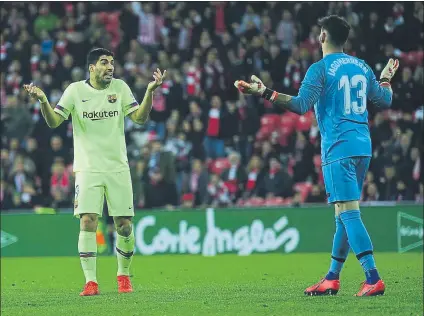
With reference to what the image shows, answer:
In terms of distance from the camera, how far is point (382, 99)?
973 centimetres

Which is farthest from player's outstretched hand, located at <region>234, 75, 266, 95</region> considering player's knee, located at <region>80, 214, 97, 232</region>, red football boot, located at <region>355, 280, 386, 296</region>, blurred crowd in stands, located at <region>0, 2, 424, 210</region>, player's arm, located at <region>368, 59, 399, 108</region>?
blurred crowd in stands, located at <region>0, 2, 424, 210</region>

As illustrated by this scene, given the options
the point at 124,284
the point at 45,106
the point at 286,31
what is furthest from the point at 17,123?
the point at 45,106

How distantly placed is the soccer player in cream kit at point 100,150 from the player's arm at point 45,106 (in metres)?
0.02

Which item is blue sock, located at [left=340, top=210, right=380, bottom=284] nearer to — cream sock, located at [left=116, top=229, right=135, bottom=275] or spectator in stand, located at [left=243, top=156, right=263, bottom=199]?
cream sock, located at [left=116, top=229, right=135, bottom=275]

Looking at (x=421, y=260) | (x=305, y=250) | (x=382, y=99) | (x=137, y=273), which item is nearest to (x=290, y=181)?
(x=305, y=250)

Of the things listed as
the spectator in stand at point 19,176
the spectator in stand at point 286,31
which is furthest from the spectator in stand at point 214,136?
the spectator in stand at point 19,176

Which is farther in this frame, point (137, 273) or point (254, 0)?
point (254, 0)

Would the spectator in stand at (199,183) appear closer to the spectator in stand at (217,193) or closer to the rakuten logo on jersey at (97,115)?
the spectator in stand at (217,193)

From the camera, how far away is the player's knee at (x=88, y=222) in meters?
10.7

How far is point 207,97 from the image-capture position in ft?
77.7

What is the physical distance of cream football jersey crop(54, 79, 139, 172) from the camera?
10828 mm

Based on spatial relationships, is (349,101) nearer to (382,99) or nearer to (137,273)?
(382,99)

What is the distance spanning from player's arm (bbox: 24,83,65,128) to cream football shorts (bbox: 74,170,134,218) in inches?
24.3

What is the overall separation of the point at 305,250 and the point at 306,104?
11207 millimetres
